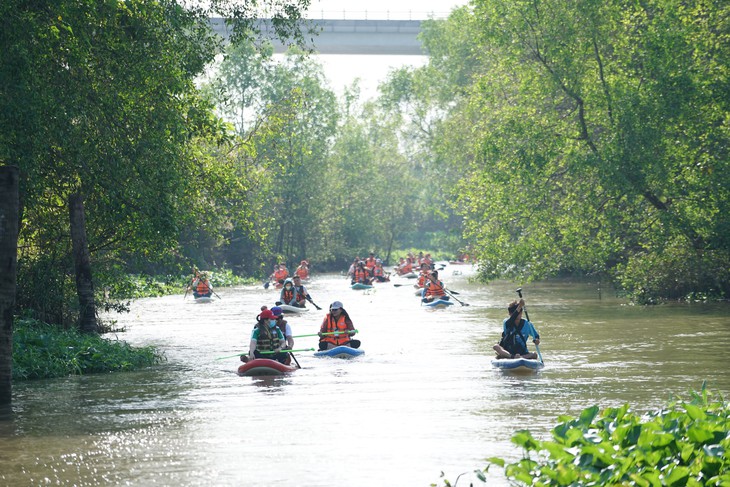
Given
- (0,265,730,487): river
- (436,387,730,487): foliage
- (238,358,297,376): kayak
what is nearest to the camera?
(436,387,730,487): foliage

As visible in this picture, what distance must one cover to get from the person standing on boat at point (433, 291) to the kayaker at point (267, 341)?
17183mm

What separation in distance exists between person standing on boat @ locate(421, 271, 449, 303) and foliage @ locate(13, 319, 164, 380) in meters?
16.4

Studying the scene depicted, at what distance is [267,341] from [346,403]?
410 centimetres

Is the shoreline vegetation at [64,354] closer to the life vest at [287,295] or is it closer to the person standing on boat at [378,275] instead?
the life vest at [287,295]

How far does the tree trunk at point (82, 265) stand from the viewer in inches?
795

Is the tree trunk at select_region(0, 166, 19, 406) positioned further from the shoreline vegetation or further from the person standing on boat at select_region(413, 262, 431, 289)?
the person standing on boat at select_region(413, 262, 431, 289)

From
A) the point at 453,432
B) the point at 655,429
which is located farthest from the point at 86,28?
the point at 655,429

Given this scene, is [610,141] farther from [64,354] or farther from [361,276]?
[361,276]

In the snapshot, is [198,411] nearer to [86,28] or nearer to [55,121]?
[55,121]

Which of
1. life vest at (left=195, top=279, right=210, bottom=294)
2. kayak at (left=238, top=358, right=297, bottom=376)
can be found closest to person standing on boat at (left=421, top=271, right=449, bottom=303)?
life vest at (left=195, top=279, right=210, bottom=294)

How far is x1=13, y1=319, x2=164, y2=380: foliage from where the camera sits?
17.7 meters

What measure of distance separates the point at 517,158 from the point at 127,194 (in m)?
16.4

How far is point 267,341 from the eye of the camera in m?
18.7

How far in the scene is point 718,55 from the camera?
27.6 m
